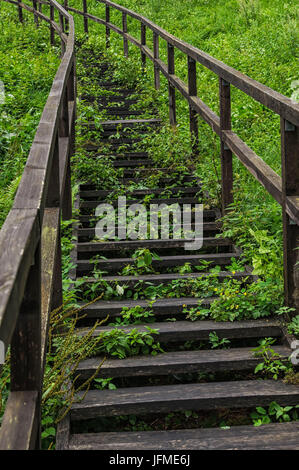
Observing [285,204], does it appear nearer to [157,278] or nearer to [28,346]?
[157,278]

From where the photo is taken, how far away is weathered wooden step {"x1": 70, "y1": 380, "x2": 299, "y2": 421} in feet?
10.6

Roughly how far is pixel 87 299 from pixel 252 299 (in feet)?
3.61

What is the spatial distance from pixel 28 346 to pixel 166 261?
2.86 metres

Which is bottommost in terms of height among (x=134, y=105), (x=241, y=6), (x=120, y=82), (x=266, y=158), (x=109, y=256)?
(x=109, y=256)

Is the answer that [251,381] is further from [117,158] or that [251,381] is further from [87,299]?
[117,158]

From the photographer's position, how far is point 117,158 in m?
7.59

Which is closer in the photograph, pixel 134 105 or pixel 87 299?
pixel 87 299

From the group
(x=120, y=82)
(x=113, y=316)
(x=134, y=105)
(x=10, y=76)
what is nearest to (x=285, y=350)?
(x=113, y=316)

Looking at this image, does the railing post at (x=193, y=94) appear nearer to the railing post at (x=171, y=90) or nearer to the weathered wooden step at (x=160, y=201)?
the weathered wooden step at (x=160, y=201)

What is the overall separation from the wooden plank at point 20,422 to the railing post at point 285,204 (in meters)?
2.03

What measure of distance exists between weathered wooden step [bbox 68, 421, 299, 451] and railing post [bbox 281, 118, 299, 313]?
2.92ft

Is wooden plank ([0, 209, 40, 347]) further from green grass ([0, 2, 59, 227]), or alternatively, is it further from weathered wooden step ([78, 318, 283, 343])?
green grass ([0, 2, 59, 227])

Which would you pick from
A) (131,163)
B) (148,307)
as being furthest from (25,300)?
(131,163)

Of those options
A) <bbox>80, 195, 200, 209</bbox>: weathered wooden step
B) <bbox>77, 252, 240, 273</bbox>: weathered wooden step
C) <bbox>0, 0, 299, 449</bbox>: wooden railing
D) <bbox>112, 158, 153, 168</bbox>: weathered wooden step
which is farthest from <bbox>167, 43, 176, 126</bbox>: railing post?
<bbox>77, 252, 240, 273</bbox>: weathered wooden step
